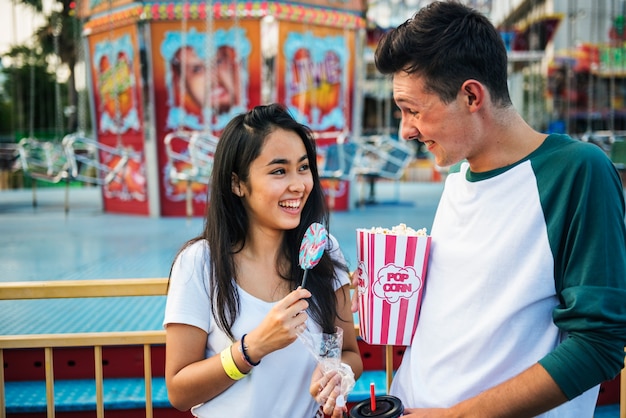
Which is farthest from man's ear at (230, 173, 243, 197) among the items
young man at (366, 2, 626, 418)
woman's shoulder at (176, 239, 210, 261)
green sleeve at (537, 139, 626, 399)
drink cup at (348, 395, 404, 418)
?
green sleeve at (537, 139, 626, 399)

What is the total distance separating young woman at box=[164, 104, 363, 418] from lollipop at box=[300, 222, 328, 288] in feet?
0.35

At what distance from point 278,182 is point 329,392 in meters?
0.50

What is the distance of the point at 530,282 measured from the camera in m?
1.03

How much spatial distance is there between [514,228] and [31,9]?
2131 centimetres

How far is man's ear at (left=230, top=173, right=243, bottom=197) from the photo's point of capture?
58.8 inches

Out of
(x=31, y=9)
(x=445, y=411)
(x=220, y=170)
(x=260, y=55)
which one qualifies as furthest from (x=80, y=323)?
(x=31, y=9)

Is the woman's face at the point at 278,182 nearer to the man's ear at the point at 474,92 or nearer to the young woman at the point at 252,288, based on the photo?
the young woman at the point at 252,288

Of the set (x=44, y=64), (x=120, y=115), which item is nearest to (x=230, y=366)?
(x=120, y=115)

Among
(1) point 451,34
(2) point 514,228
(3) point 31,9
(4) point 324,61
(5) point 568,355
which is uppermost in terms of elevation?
(3) point 31,9

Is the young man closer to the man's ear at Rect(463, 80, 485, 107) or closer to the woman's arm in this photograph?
the man's ear at Rect(463, 80, 485, 107)

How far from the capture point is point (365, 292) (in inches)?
52.3

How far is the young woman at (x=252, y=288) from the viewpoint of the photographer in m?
1.33

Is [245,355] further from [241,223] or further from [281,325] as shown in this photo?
[241,223]

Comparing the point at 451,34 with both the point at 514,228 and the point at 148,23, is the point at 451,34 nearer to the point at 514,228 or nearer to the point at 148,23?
the point at 514,228
